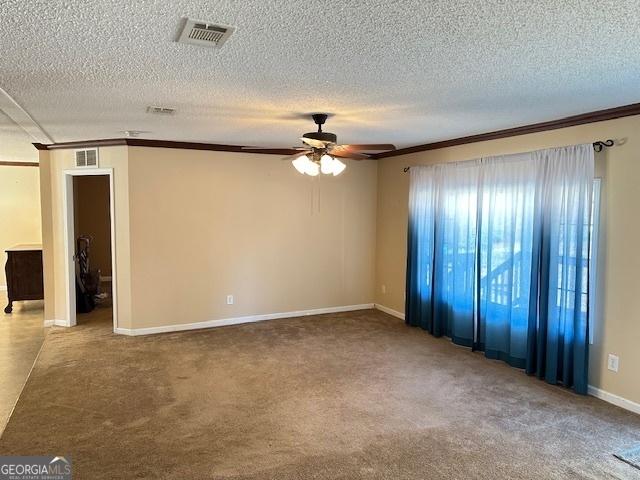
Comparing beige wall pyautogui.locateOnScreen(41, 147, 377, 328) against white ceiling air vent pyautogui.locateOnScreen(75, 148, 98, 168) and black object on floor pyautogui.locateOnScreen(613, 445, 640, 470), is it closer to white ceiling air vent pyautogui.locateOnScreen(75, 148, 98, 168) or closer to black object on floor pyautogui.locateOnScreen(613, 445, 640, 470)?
white ceiling air vent pyautogui.locateOnScreen(75, 148, 98, 168)

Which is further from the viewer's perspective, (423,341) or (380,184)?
(380,184)

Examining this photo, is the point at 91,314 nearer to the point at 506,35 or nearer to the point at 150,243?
the point at 150,243

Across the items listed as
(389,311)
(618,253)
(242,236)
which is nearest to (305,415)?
(618,253)

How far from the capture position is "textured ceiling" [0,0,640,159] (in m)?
1.82

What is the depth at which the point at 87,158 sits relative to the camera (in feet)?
17.9

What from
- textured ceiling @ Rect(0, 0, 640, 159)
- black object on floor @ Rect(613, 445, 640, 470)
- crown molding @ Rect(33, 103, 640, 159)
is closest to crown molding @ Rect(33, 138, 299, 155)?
crown molding @ Rect(33, 103, 640, 159)

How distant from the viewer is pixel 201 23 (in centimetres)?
195

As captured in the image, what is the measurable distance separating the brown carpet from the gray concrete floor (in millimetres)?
132

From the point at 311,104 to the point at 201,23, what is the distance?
1.49 meters

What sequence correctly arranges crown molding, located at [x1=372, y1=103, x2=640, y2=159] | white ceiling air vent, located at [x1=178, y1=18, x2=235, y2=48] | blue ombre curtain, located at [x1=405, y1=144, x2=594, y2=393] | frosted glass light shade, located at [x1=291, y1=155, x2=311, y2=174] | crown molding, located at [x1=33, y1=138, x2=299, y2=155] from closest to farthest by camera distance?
white ceiling air vent, located at [x1=178, y1=18, x2=235, y2=48] → crown molding, located at [x1=372, y1=103, x2=640, y2=159] → frosted glass light shade, located at [x1=291, y1=155, x2=311, y2=174] → blue ombre curtain, located at [x1=405, y1=144, x2=594, y2=393] → crown molding, located at [x1=33, y1=138, x2=299, y2=155]

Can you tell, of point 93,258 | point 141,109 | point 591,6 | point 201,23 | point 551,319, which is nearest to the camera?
point 591,6

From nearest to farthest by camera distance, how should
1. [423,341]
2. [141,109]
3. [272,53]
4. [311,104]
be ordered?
[272,53] → [311,104] → [141,109] → [423,341]

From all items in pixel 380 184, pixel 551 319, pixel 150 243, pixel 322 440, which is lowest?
pixel 322 440

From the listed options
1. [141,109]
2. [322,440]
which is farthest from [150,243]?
[322,440]
